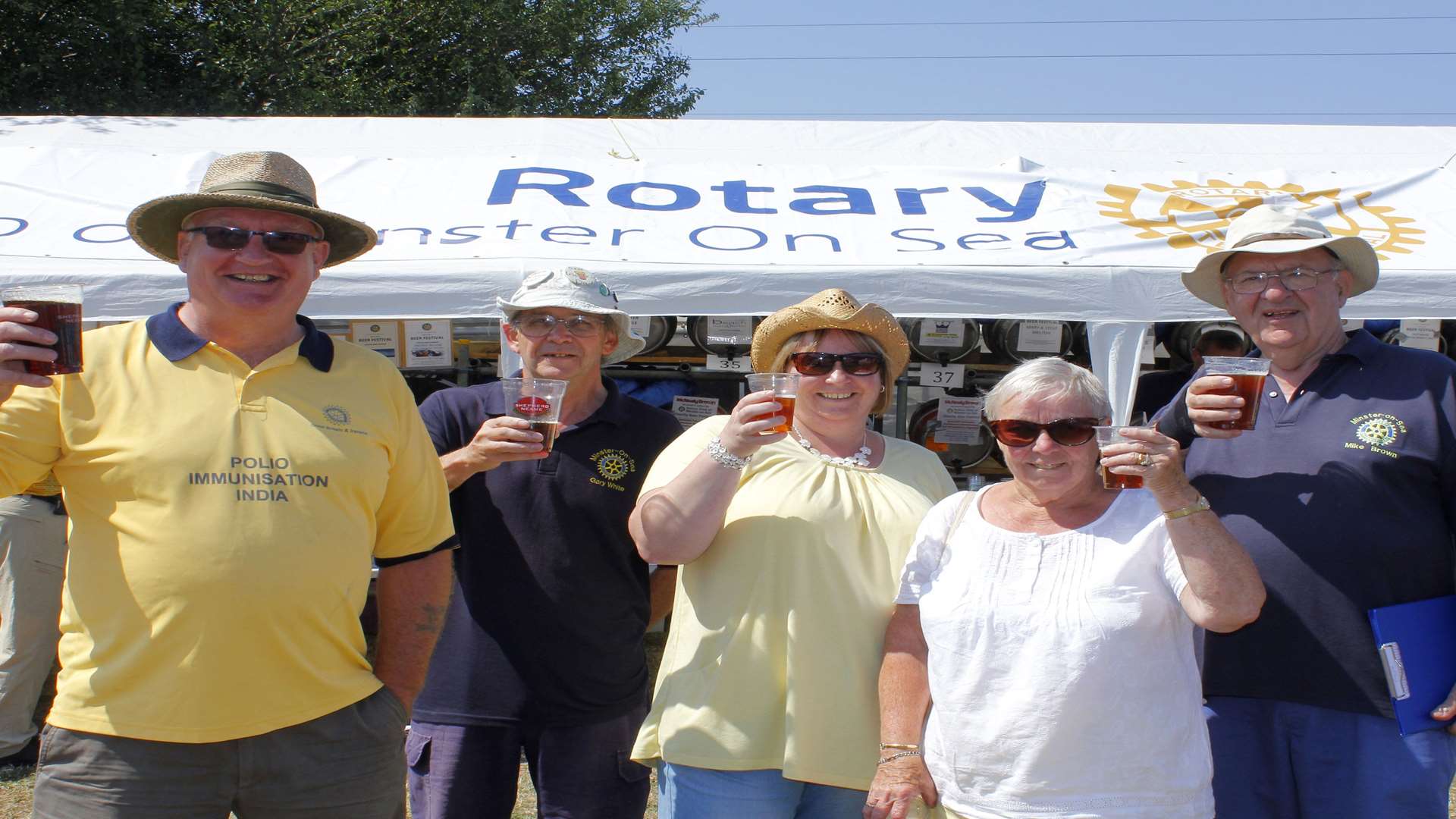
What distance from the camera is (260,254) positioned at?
2074 millimetres

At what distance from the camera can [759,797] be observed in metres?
2.21

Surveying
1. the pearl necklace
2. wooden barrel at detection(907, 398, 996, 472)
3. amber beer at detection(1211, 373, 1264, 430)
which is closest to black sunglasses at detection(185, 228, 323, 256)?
the pearl necklace

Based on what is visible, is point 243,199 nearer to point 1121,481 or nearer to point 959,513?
point 959,513

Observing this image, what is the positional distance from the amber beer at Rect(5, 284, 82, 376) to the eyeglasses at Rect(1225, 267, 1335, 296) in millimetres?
2291

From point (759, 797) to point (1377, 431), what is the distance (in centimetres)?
146

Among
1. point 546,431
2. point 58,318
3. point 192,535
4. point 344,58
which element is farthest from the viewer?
point 344,58

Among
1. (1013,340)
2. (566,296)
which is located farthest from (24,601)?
(1013,340)

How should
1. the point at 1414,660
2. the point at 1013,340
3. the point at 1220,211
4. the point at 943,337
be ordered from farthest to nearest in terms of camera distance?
the point at 1013,340
the point at 943,337
the point at 1220,211
the point at 1414,660

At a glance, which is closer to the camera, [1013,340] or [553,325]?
[553,325]

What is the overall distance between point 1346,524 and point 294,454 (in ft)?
6.77

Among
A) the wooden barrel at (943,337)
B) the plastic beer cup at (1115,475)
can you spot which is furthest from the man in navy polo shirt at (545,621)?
the wooden barrel at (943,337)

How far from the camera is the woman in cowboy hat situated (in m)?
Answer: 2.20

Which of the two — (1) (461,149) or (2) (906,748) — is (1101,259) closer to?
(2) (906,748)

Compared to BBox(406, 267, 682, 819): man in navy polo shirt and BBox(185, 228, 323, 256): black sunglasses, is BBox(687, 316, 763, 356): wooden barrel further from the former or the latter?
BBox(185, 228, 323, 256): black sunglasses
